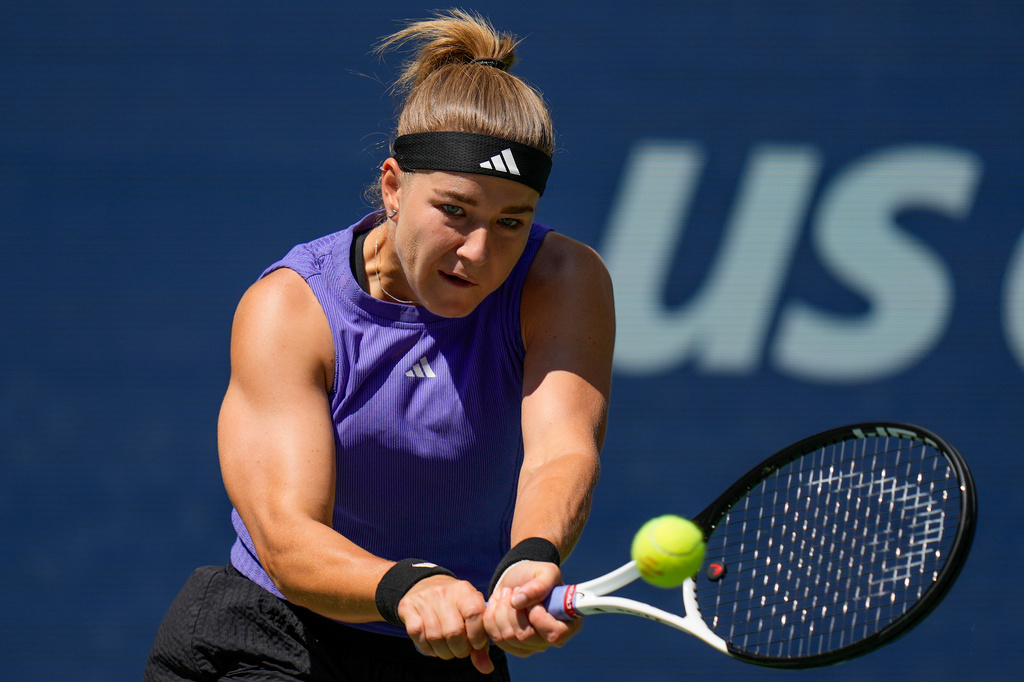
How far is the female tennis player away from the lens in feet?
5.18

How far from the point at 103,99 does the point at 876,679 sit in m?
3.15

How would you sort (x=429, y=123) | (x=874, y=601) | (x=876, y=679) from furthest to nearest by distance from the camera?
1. (x=876, y=679)
2. (x=874, y=601)
3. (x=429, y=123)

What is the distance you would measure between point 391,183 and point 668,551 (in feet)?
2.50

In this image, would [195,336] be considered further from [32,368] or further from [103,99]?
[103,99]

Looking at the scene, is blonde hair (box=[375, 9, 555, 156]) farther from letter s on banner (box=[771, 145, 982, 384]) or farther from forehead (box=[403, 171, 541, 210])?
letter s on banner (box=[771, 145, 982, 384])

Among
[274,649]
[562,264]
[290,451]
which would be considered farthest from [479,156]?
[274,649]

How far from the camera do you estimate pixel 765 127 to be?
135 inches

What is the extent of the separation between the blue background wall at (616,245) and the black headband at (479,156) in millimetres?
1809

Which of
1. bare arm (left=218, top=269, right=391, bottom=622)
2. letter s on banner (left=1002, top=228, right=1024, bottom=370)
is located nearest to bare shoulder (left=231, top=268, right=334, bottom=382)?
bare arm (left=218, top=269, right=391, bottom=622)

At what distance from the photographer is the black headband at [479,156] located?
5.27 ft

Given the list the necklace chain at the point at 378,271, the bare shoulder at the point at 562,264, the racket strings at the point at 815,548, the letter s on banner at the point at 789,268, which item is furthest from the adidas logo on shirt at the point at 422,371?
the letter s on banner at the point at 789,268

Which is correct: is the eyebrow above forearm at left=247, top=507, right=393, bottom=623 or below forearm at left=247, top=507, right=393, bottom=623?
above

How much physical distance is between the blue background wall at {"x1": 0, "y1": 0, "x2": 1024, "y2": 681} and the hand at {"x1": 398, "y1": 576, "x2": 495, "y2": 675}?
2.06 meters

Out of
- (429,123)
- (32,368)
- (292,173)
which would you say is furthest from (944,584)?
(32,368)
